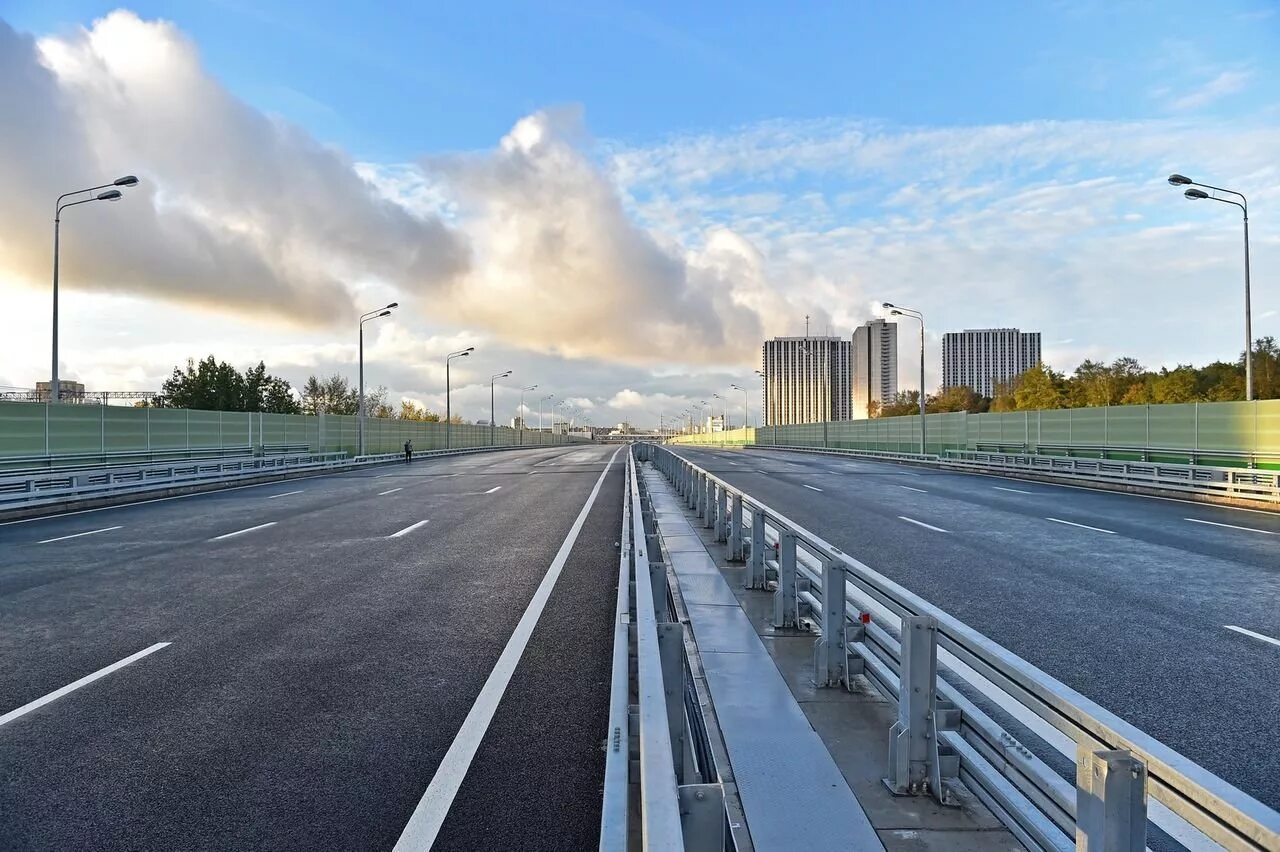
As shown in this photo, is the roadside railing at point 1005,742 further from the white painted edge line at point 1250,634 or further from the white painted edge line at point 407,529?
the white painted edge line at point 407,529

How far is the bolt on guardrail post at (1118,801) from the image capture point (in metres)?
2.55

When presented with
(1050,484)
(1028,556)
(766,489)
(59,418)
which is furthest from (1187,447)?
(59,418)

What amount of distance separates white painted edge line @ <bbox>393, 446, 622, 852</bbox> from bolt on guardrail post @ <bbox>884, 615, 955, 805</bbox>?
244 centimetres

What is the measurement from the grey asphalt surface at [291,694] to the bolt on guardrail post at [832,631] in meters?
1.71

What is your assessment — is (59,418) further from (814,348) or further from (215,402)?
(814,348)

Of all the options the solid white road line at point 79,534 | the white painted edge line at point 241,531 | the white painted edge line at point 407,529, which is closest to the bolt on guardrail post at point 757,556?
the white painted edge line at point 407,529

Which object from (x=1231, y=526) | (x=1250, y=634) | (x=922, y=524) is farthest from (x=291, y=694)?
(x=1231, y=526)

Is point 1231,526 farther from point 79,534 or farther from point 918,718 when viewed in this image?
point 79,534

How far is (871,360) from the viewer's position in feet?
613

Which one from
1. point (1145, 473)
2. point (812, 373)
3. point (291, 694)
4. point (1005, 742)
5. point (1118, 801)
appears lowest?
point (291, 694)

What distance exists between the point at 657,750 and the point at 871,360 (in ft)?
634

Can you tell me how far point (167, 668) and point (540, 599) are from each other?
394 cm

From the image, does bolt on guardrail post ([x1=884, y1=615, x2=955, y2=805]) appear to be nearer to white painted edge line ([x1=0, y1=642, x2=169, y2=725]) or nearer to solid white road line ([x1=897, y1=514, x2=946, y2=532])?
white painted edge line ([x1=0, y1=642, x2=169, y2=725])

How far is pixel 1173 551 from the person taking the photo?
12992 millimetres
